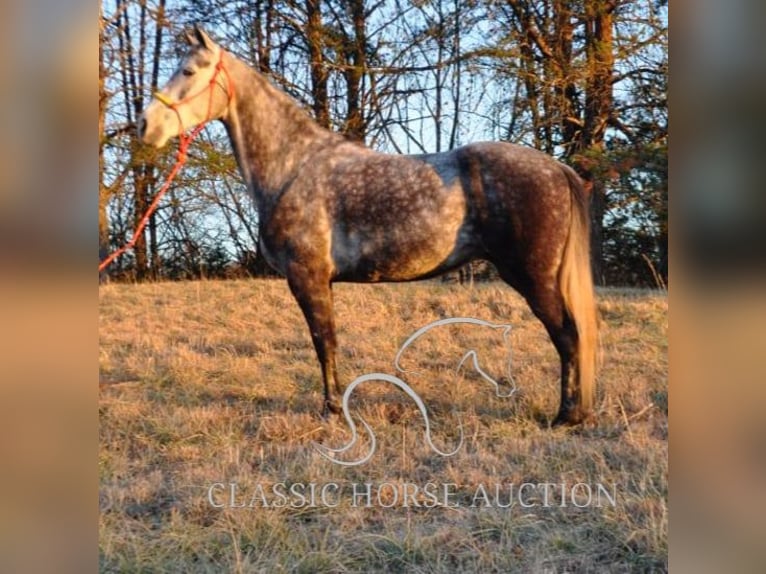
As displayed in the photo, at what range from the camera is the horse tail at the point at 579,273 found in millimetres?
2262

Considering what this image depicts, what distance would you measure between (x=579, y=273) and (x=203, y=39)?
183 centimetres

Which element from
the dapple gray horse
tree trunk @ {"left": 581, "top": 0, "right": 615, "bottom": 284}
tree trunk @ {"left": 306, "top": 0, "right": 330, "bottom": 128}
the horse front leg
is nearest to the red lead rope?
the dapple gray horse

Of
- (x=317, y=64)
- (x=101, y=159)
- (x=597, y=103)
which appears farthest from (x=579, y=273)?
(x=101, y=159)

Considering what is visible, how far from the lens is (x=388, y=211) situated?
2.29 metres

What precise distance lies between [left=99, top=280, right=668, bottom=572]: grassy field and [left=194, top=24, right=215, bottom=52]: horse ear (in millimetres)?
992

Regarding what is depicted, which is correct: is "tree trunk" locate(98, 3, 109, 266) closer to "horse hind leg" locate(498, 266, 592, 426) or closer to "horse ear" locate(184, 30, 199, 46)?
"horse ear" locate(184, 30, 199, 46)

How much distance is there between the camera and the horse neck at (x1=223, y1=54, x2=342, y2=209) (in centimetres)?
231

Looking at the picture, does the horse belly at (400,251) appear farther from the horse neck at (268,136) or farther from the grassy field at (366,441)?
the horse neck at (268,136)

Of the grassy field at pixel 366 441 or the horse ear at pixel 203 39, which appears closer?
the grassy field at pixel 366 441

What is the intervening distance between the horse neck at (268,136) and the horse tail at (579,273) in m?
1.05

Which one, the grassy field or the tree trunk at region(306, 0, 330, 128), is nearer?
the grassy field

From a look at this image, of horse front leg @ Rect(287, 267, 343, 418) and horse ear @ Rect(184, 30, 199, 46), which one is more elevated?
horse ear @ Rect(184, 30, 199, 46)

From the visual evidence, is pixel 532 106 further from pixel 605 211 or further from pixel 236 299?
pixel 236 299

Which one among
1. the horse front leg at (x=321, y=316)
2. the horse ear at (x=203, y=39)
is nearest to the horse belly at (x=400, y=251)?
the horse front leg at (x=321, y=316)
